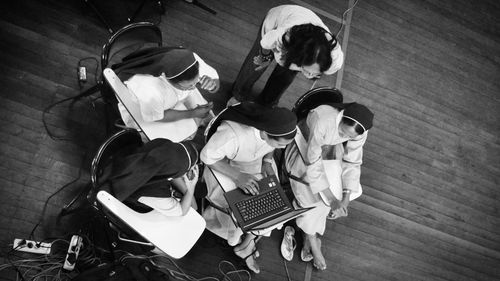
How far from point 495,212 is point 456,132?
95 cm

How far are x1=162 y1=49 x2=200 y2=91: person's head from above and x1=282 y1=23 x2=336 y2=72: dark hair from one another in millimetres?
604

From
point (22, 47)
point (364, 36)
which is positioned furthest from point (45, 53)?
point (364, 36)

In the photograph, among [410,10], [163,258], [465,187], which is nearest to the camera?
[163,258]

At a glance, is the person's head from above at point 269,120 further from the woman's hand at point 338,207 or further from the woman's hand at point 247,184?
the woman's hand at point 338,207

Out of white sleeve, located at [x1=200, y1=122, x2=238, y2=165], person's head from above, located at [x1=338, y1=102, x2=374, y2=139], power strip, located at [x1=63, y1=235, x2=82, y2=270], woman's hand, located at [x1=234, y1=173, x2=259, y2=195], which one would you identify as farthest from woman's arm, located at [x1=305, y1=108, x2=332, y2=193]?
power strip, located at [x1=63, y1=235, x2=82, y2=270]

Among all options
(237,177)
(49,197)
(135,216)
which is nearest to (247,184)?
(237,177)

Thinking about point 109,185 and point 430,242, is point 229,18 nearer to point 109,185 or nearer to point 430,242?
point 109,185

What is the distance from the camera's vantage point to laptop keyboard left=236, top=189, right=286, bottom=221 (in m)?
2.25

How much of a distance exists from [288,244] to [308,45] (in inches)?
67.5

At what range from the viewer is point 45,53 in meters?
2.97

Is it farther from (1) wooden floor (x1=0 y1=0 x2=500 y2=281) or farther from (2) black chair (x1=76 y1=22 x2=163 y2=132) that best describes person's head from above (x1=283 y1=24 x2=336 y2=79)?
(1) wooden floor (x1=0 y1=0 x2=500 y2=281)

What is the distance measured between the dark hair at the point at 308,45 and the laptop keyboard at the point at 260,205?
34.4 inches

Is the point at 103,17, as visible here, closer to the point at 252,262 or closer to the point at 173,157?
the point at 173,157

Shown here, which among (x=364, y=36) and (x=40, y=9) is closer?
(x=40, y=9)
